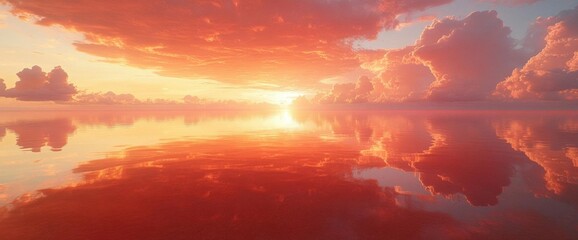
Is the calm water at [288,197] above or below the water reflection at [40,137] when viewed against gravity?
above

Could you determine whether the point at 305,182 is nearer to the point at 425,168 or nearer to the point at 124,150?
the point at 425,168

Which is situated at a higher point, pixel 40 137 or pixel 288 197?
pixel 288 197

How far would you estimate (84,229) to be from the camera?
47.7 ft

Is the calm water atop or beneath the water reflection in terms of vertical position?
atop

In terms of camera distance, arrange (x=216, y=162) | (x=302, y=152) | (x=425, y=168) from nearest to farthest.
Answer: (x=425, y=168), (x=216, y=162), (x=302, y=152)

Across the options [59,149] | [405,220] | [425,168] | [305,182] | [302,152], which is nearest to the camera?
[405,220]

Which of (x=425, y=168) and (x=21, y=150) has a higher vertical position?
(x=425, y=168)

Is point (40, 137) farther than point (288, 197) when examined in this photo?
Yes

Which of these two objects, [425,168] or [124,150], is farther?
[124,150]

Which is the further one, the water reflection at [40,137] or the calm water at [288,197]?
the water reflection at [40,137]

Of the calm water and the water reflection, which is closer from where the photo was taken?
the calm water

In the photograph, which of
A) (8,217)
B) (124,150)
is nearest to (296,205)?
(8,217)

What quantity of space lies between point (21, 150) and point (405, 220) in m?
49.5

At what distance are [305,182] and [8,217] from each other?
1803 cm
